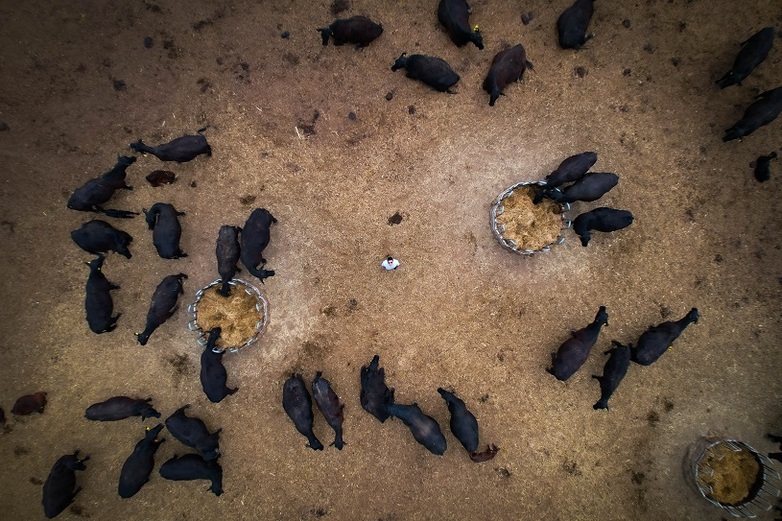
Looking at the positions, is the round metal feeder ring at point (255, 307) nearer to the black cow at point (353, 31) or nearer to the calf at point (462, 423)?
the calf at point (462, 423)

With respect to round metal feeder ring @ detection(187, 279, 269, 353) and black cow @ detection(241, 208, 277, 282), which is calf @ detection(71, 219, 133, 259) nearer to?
round metal feeder ring @ detection(187, 279, 269, 353)

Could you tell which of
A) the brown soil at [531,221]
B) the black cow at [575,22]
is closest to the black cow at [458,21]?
the black cow at [575,22]

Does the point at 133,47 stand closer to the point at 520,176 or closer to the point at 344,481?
the point at 520,176

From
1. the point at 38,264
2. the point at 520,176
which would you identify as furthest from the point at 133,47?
the point at 520,176

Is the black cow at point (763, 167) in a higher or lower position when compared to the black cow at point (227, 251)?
higher

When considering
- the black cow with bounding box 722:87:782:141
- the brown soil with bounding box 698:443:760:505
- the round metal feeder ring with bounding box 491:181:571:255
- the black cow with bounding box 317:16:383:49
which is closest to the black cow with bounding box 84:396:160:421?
the round metal feeder ring with bounding box 491:181:571:255

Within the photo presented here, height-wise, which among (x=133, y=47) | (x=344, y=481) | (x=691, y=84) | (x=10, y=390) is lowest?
(x=10, y=390)
